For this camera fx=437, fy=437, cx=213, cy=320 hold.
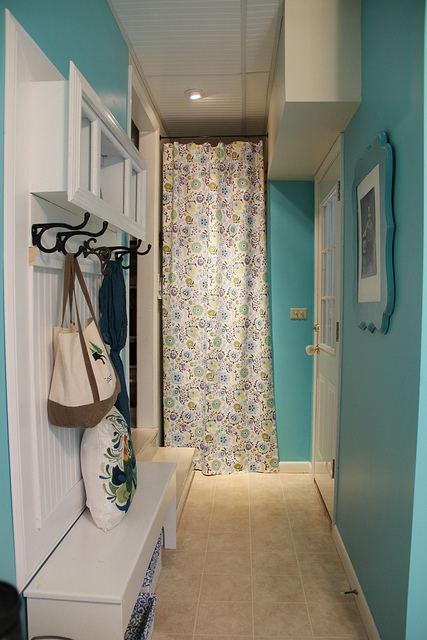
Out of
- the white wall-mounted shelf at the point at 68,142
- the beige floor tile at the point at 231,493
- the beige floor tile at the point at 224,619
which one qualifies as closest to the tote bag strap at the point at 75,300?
the white wall-mounted shelf at the point at 68,142

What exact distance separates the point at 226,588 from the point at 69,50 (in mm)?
2197

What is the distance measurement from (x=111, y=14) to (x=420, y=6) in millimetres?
1420

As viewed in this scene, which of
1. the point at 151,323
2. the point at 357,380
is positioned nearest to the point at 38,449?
the point at 357,380

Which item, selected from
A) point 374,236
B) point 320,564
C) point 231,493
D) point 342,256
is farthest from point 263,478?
point 374,236

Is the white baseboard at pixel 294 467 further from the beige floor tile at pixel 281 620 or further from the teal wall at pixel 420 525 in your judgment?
the teal wall at pixel 420 525

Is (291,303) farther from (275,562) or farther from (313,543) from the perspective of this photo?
(275,562)

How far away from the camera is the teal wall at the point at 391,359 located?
122cm

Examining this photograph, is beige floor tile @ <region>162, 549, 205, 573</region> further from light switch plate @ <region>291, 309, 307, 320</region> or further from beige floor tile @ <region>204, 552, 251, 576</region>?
light switch plate @ <region>291, 309, 307, 320</region>

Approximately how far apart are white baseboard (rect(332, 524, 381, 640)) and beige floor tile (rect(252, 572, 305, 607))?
0.73ft

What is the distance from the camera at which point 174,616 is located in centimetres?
174

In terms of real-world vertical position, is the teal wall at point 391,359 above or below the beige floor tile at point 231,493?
above

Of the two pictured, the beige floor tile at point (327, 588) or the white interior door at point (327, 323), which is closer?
the beige floor tile at point (327, 588)

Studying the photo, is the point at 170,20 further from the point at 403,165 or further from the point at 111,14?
the point at 403,165

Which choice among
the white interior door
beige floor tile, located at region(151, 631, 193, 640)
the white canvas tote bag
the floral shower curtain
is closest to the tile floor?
beige floor tile, located at region(151, 631, 193, 640)
